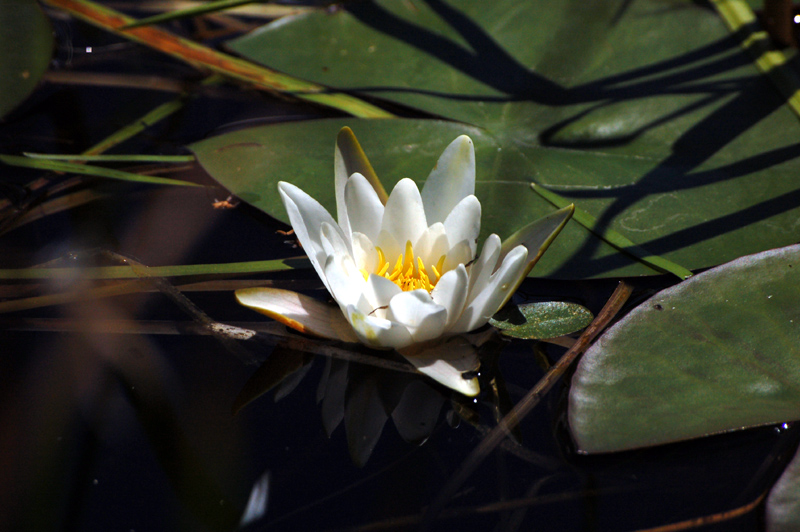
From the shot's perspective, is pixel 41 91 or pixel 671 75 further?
pixel 41 91

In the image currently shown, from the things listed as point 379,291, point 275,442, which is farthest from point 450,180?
point 275,442

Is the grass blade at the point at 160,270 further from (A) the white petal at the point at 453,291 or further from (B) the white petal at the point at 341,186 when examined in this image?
(A) the white petal at the point at 453,291

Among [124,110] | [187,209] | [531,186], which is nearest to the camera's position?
[531,186]

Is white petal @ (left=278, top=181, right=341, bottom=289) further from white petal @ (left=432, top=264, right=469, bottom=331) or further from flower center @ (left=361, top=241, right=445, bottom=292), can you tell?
white petal @ (left=432, top=264, right=469, bottom=331)

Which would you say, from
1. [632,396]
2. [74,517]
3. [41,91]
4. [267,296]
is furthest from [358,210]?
[41,91]

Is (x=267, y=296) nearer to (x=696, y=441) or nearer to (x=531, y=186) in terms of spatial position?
(x=531, y=186)

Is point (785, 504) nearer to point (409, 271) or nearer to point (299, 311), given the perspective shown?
point (409, 271)
